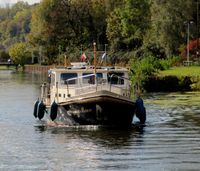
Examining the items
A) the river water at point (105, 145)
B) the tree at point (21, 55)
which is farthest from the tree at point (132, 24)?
the river water at point (105, 145)

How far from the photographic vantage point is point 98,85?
35.5 meters

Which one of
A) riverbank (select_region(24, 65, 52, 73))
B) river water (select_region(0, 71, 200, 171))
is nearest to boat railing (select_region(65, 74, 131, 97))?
river water (select_region(0, 71, 200, 171))

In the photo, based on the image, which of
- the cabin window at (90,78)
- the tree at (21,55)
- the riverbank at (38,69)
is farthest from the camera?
the tree at (21,55)

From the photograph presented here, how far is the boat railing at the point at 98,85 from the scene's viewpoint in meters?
35.2

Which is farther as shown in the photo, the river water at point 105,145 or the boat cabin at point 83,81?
the boat cabin at point 83,81

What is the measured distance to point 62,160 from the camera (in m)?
25.7

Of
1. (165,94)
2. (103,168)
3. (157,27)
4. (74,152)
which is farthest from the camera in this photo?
(157,27)

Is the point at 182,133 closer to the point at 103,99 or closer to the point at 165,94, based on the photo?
→ the point at 103,99

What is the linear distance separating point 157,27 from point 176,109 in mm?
46333

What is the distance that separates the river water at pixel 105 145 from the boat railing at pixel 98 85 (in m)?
1.93

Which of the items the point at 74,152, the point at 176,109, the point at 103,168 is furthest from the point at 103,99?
the point at 176,109

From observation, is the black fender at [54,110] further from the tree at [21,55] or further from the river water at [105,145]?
the tree at [21,55]

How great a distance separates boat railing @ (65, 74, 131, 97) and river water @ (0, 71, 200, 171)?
1.93 metres

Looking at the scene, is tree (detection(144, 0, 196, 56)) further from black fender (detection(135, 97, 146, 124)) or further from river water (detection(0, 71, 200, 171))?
black fender (detection(135, 97, 146, 124))
